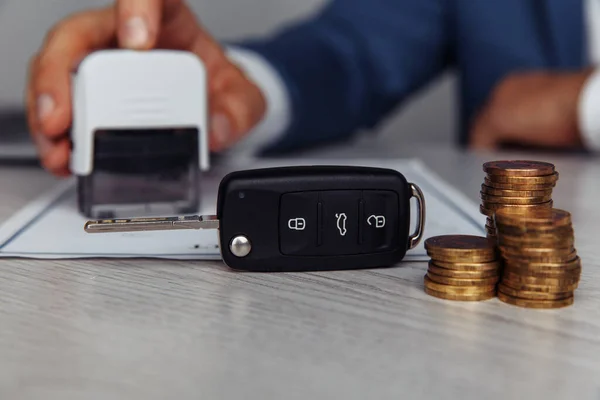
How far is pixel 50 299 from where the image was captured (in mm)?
420

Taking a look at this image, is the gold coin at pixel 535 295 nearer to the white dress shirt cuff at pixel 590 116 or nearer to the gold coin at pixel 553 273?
the gold coin at pixel 553 273

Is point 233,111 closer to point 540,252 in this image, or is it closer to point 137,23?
point 137,23

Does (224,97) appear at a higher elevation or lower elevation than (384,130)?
higher

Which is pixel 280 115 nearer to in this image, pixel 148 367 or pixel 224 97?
pixel 224 97

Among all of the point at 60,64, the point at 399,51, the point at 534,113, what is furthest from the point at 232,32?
the point at 60,64

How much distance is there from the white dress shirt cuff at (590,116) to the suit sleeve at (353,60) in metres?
0.37

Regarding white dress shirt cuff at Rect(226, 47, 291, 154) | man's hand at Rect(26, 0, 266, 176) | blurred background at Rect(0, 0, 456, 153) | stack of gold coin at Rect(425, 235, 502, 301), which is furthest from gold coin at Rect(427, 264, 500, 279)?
blurred background at Rect(0, 0, 456, 153)

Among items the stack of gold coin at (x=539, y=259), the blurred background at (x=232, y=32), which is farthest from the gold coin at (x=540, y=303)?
the blurred background at (x=232, y=32)

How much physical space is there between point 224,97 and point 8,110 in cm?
61

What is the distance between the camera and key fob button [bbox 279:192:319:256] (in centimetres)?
45

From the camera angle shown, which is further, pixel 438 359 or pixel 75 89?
pixel 75 89

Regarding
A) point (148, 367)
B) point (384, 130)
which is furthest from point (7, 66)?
point (148, 367)

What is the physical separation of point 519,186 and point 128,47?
1.19 ft

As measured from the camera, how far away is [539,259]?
1.32 ft
